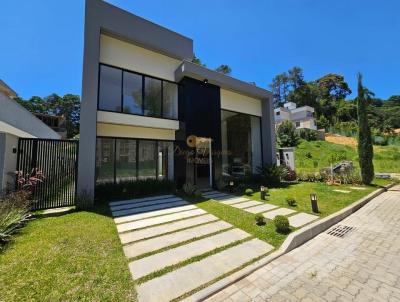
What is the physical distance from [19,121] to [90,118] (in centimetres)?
643

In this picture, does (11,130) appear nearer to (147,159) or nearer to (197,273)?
(147,159)

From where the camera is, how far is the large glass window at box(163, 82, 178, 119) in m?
9.91

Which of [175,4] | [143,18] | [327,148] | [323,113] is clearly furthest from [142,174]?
[323,113]

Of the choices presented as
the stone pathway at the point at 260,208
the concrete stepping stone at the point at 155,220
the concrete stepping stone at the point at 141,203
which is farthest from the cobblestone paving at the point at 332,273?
the concrete stepping stone at the point at 141,203

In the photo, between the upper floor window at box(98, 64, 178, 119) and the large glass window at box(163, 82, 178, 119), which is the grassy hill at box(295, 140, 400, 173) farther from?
the upper floor window at box(98, 64, 178, 119)

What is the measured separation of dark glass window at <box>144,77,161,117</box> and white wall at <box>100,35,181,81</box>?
423 millimetres

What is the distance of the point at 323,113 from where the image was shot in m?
45.5

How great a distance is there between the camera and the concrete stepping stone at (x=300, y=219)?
17.4 ft

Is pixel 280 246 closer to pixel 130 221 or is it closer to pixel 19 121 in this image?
pixel 130 221

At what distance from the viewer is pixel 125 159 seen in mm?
8742

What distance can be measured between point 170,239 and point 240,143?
9283 mm

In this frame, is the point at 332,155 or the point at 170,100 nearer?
the point at 170,100

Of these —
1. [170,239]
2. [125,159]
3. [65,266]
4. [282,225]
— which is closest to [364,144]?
[282,225]

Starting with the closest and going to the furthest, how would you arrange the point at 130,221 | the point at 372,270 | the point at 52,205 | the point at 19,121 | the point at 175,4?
the point at 372,270 → the point at 130,221 → the point at 52,205 → the point at 175,4 → the point at 19,121
